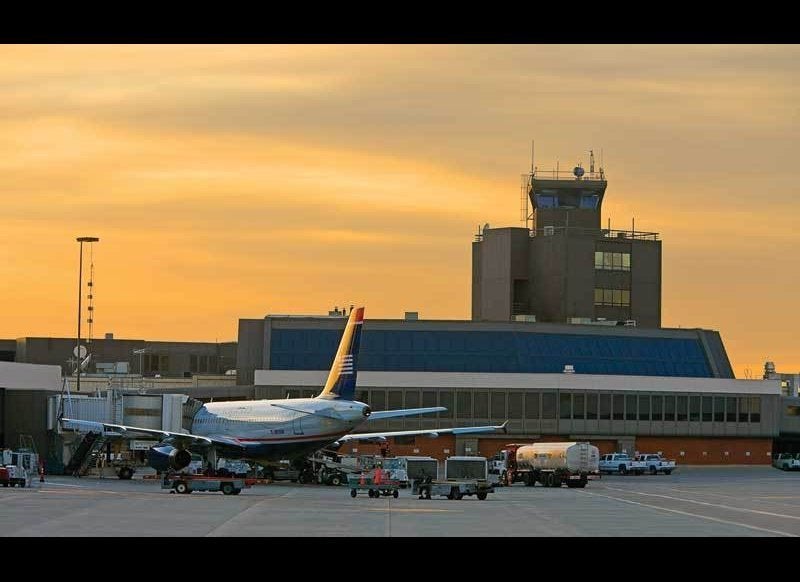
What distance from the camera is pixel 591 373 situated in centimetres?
15025

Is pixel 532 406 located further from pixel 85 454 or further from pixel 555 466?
pixel 85 454

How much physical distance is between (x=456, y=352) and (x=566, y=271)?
25.0 m

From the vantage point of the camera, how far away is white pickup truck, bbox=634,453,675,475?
138375 mm

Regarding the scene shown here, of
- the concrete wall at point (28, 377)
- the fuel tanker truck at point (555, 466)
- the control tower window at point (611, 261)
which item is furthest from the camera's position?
the control tower window at point (611, 261)

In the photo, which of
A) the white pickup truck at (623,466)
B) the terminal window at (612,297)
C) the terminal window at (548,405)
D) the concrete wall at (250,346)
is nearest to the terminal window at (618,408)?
the terminal window at (548,405)

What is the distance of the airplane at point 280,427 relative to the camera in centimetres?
9394

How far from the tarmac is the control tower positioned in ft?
240

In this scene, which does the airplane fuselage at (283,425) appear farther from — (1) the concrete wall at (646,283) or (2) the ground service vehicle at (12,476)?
(1) the concrete wall at (646,283)

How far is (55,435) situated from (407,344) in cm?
4266

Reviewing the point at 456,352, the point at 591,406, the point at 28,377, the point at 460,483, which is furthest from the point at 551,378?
the point at 460,483

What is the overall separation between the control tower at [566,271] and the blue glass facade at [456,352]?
11.8 metres

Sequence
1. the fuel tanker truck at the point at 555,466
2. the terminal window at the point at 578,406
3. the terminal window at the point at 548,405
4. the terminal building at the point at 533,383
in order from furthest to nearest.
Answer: the terminal window at the point at 578,406, the terminal window at the point at 548,405, the terminal building at the point at 533,383, the fuel tanker truck at the point at 555,466

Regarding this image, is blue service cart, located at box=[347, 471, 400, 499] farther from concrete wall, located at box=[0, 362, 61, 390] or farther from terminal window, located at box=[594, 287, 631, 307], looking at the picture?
terminal window, located at box=[594, 287, 631, 307]
